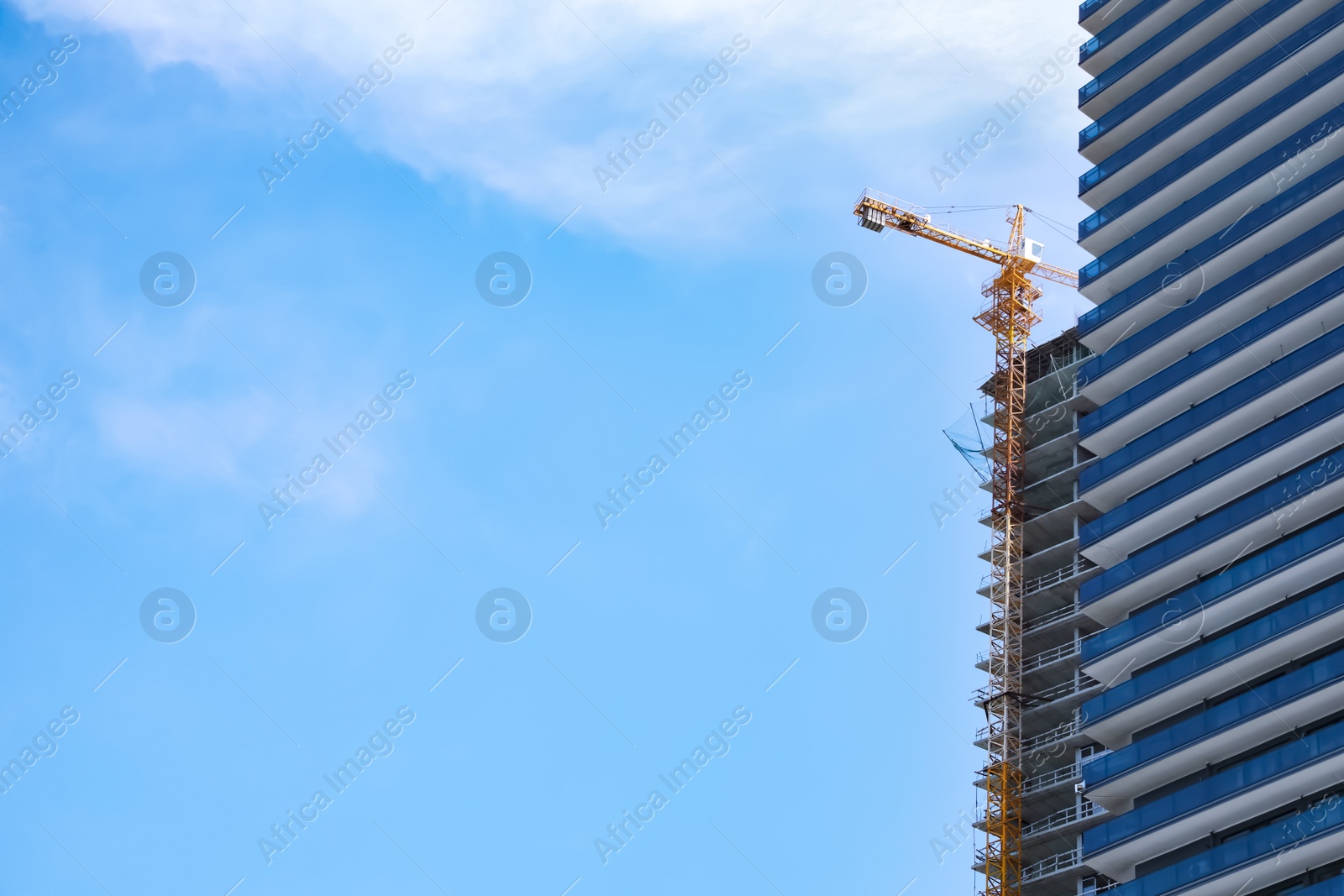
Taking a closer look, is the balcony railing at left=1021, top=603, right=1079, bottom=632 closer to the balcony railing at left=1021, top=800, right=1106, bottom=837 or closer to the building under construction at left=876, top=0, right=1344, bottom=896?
the building under construction at left=876, top=0, right=1344, bottom=896

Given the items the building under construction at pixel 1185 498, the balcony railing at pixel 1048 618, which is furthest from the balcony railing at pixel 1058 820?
the balcony railing at pixel 1048 618

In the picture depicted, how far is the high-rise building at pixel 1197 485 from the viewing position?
83.1m

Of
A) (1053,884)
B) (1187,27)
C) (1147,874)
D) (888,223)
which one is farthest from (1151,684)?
(888,223)

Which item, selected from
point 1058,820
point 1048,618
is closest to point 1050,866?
point 1058,820

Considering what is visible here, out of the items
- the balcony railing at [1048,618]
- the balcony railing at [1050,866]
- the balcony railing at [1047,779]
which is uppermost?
the balcony railing at [1048,618]

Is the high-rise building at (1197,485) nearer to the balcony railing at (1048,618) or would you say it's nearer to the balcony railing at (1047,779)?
the balcony railing at (1047,779)

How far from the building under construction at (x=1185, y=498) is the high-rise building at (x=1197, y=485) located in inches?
5.9

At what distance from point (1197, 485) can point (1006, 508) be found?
2445 cm

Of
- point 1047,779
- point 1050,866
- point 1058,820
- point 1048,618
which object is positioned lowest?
point 1050,866

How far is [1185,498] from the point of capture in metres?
94.6

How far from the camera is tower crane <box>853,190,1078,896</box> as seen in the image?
105 metres

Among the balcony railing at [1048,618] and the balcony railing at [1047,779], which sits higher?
the balcony railing at [1048,618]

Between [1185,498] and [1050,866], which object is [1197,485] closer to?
[1185,498]

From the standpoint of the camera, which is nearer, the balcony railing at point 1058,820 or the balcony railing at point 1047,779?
the balcony railing at point 1058,820
